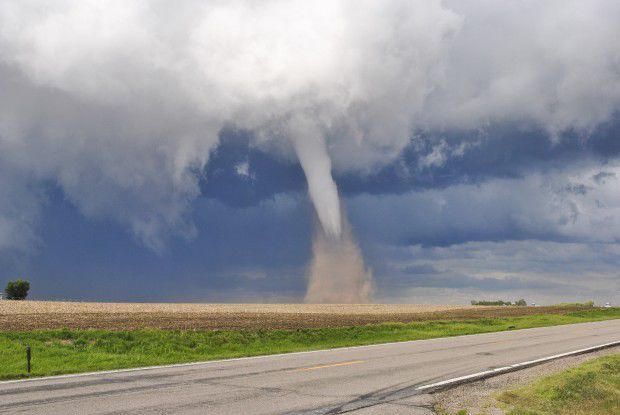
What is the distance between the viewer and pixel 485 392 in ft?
45.0

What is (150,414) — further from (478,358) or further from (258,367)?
(478,358)

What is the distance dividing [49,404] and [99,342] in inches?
509

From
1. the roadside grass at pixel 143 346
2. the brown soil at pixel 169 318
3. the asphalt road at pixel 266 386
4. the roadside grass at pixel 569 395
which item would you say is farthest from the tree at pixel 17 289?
the roadside grass at pixel 569 395

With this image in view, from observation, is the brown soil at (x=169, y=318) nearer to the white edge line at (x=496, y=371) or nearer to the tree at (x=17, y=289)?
the white edge line at (x=496, y=371)

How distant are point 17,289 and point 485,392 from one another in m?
106

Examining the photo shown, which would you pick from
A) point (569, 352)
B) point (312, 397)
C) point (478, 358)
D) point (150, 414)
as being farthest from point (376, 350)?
point (150, 414)

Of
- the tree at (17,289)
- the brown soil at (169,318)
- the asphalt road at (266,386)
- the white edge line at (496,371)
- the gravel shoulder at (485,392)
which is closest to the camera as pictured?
the asphalt road at (266,386)

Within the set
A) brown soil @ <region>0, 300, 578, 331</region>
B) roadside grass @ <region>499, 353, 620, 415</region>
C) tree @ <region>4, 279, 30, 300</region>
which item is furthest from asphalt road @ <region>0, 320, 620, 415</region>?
tree @ <region>4, 279, 30, 300</region>

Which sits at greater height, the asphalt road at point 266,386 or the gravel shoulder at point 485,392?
the asphalt road at point 266,386

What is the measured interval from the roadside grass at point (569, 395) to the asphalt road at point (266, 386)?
216cm

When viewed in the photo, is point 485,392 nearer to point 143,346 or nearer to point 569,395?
point 569,395

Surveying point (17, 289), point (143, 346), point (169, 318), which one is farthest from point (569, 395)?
point (17, 289)

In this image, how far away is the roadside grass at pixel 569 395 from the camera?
11289 mm

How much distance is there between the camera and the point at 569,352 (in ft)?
77.1
